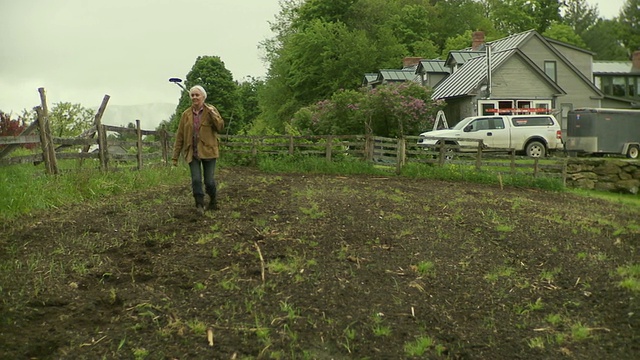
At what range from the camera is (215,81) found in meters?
64.9

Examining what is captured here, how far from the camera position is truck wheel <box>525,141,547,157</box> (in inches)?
1001

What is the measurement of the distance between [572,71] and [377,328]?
130 feet

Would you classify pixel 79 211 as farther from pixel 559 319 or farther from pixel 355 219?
pixel 559 319

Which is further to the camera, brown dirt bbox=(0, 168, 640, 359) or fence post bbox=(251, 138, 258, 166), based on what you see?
fence post bbox=(251, 138, 258, 166)

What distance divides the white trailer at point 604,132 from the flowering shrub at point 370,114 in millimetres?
6424

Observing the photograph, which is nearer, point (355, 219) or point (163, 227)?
point (163, 227)

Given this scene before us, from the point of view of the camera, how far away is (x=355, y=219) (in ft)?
31.4

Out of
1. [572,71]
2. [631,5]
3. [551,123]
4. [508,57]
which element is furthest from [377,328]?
[631,5]

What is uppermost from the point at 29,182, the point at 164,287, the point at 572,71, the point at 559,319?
the point at 572,71

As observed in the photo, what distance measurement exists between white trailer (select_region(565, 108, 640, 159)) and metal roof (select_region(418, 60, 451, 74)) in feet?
47.1

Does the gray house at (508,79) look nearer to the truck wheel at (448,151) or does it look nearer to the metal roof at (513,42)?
the metal roof at (513,42)

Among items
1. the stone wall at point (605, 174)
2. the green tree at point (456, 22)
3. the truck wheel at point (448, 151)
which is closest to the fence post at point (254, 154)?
the truck wheel at point (448, 151)

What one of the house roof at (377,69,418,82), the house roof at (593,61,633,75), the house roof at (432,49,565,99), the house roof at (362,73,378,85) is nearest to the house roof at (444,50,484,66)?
the house roof at (432,49,565,99)

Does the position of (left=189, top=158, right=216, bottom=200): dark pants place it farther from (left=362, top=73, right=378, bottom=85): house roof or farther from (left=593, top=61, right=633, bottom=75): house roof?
(left=593, top=61, right=633, bottom=75): house roof
